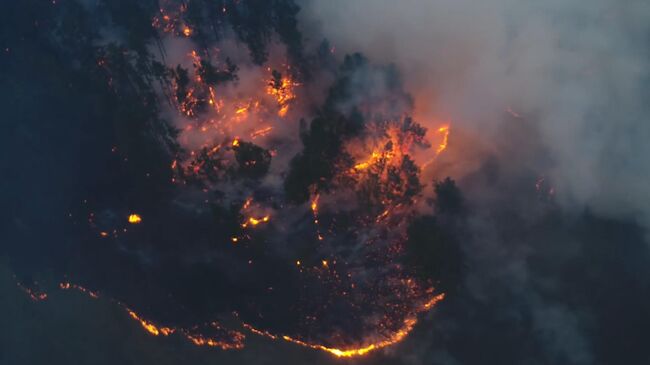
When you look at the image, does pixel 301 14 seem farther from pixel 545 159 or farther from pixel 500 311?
pixel 500 311

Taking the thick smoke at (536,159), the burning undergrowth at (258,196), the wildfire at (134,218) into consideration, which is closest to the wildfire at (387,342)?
the burning undergrowth at (258,196)

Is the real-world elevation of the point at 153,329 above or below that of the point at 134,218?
below

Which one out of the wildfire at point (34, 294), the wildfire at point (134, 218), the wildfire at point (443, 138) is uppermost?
the wildfire at point (443, 138)

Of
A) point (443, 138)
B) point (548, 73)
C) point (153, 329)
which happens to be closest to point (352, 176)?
point (443, 138)

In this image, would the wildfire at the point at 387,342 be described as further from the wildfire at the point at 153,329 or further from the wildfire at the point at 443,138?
the wildfire at the point at 443,138

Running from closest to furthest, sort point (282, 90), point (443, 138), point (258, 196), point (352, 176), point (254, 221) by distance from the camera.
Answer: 1. point (352, 176)
2. point (254, 221)
3. point (258, 196)
4. point (443, 138)
5. point (282, 90)

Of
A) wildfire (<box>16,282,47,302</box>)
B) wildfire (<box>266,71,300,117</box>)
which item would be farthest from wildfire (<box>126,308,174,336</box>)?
wildfire (<box>266,71,300,117</box>)

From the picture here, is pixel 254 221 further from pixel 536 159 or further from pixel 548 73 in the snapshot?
pixel 548 73

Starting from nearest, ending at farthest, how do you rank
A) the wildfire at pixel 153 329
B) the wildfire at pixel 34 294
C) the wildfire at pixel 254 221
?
1. the wildfire at pixel 153 329
2. the wildfire at pixel 254 221
3. the wildfire at pixel 34 294
